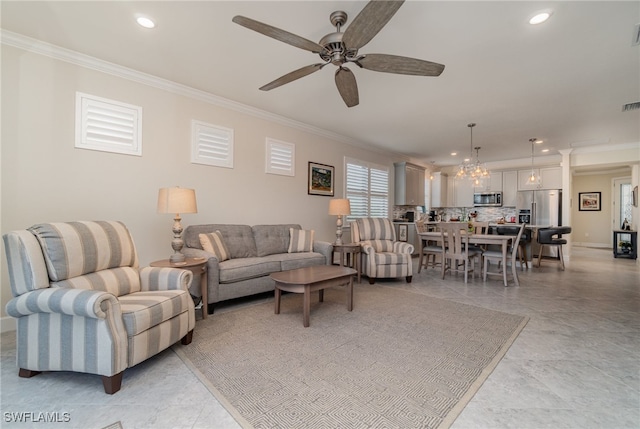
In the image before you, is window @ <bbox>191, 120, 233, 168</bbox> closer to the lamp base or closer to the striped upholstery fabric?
the lamp base

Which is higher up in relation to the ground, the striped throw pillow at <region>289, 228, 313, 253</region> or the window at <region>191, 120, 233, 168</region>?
the window at <region>191, 120, 233, 168</region>

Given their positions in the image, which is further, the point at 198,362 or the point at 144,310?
the point at 198,362

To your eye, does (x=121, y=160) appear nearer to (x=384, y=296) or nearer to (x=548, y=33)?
(x=384, y=296)

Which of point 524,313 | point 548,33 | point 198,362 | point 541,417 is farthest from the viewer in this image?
point 524,313

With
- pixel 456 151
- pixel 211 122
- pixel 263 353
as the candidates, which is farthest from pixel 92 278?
pixel 456 151

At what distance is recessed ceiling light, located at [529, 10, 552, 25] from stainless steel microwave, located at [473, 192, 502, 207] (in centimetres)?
651

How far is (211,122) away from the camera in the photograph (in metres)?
3.88

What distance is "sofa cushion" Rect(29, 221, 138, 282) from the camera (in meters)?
1.93

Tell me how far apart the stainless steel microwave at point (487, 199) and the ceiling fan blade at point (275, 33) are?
301 inches

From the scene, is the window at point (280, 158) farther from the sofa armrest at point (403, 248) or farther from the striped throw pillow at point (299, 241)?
the sofa armrest at point (403, 248)

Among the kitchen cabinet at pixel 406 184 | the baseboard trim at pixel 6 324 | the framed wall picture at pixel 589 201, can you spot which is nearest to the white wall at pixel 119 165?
the baseboard trim at pixel 6 324

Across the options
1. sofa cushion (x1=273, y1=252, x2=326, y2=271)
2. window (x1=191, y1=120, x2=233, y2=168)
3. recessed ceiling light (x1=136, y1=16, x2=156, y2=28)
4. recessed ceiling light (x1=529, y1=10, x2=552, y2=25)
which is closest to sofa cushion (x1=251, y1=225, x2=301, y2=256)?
sofa cushion (x1=273, y1=252, x2=326, y2=271)

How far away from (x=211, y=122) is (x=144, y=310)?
9.12 feet

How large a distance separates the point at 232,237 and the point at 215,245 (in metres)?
0.37
